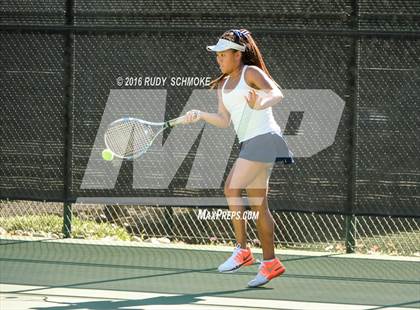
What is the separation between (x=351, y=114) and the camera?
9.52 meters

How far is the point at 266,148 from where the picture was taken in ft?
25.2

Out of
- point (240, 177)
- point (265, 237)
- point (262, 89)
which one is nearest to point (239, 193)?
point (240, 177)

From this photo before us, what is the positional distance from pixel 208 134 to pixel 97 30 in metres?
1.43

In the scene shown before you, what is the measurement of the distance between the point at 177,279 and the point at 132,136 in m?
1.20

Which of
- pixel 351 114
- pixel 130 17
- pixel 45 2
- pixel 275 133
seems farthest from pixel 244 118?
pixel 45 2

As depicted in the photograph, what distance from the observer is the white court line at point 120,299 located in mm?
7059

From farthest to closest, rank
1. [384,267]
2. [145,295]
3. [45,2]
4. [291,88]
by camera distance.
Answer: [45,2], [291,88], [384,267], [145,295]

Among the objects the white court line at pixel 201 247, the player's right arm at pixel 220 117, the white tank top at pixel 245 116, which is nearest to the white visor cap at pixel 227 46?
the white tank top at pixel 245 116

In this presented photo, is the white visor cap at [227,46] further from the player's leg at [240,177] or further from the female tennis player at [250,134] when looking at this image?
Answer: the player's leg at [240,177]

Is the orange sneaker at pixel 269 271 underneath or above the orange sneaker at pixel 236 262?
underneath

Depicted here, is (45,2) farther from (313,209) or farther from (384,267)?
(384,267)

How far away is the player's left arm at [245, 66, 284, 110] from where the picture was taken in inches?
287

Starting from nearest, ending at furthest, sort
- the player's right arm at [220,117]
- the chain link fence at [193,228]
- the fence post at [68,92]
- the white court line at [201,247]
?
the player's right arm at [220,117] → the white court line at [201,247] → the fence post at [68,92] → the chain link fence at [193,228]

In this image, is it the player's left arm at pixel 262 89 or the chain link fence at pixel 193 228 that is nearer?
the player's left arm at pixel 262 89
